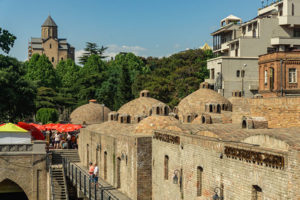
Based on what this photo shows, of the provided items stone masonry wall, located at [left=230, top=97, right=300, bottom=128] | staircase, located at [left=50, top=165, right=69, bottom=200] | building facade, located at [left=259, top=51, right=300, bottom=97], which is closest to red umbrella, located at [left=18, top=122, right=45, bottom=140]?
staircase, located at [left=50, top=165, right=69, bottom=200]

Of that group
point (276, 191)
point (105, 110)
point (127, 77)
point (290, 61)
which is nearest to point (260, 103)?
point (276, 191)

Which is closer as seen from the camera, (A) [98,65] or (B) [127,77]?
(B) [127,77]

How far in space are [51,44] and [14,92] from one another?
91796 millimetres

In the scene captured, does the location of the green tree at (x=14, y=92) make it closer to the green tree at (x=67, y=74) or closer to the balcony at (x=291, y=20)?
the balcony at (x=291, y=20)

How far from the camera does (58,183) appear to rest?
3294cm

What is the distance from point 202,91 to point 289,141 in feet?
94.4

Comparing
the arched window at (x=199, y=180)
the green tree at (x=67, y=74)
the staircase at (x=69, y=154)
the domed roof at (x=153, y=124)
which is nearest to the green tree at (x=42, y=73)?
the green tree at (x=67, y=74)

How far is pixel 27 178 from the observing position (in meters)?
34.1

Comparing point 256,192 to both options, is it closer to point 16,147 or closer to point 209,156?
point 209,156

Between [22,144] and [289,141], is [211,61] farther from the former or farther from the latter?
[289,141]

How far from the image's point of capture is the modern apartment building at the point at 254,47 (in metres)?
56.3

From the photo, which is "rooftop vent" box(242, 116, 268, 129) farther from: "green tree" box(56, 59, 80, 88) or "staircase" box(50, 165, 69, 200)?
"green tree" box(56, 59, 80, 88)

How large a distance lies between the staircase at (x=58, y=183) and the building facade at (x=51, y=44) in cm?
10622

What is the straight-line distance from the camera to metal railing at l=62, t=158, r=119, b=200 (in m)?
23.2
